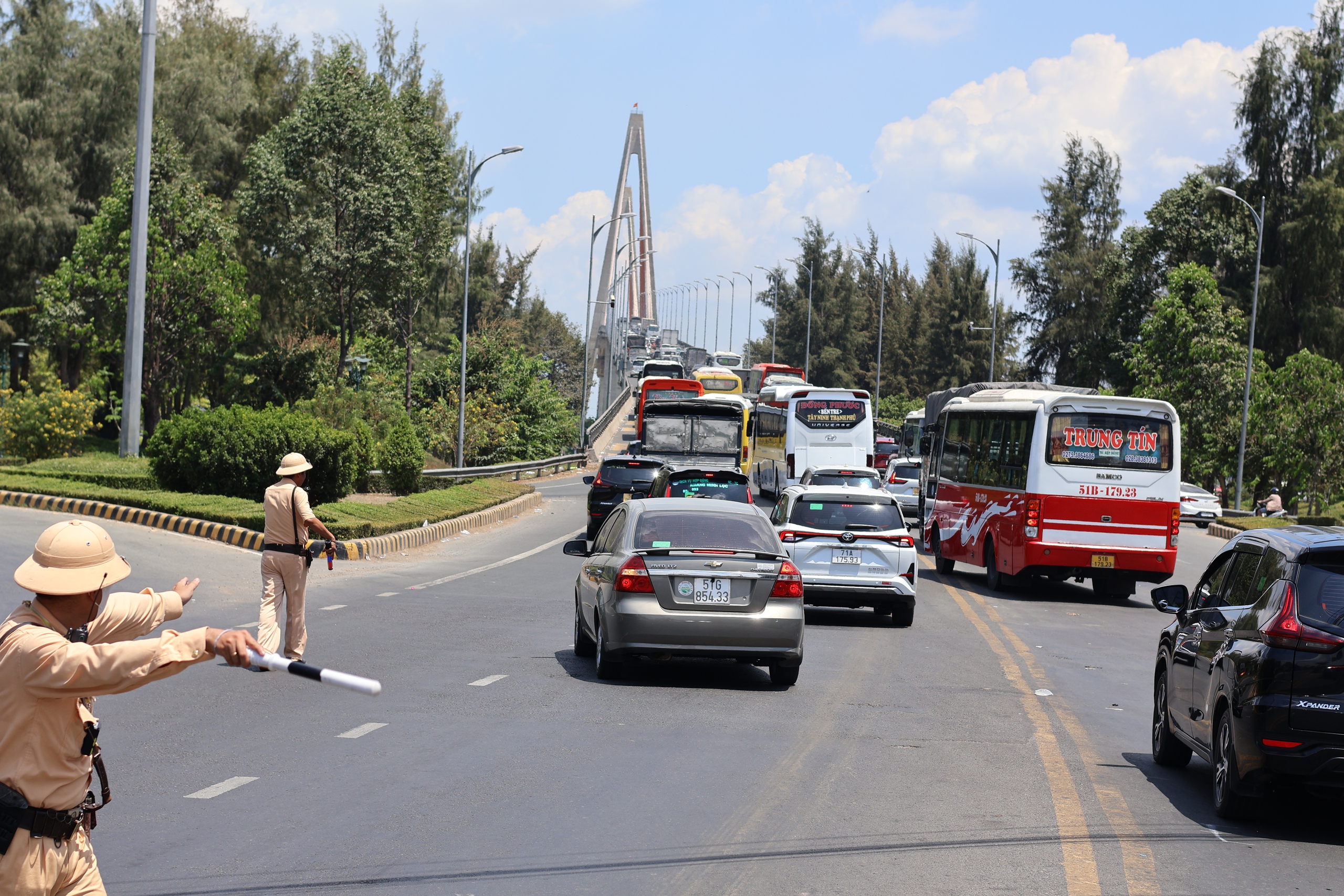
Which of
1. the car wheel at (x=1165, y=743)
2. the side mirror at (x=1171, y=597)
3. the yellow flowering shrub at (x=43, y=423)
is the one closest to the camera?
the side mirror at (x=1171, y=597)

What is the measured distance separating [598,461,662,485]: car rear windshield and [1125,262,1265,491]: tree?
120 ft

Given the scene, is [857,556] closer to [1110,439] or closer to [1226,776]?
[1110,439]

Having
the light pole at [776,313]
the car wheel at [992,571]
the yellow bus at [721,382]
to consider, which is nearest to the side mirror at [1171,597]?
the car wheel at [992,571]

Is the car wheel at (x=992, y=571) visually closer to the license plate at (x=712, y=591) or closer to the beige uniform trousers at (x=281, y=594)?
the license plate at (x=712, y=591)

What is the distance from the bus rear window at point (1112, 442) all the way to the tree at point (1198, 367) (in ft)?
127

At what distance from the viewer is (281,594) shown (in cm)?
1225

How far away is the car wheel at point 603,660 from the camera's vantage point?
11773 millimetres

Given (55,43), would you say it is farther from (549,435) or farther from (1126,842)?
(1126,842)

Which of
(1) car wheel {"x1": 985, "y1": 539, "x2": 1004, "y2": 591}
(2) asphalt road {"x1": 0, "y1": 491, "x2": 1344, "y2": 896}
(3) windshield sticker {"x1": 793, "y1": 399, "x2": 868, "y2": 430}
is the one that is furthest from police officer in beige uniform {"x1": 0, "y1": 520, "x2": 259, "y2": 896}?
(3) windshield sticker {"x1": 793, "y1": 399, "x2": 868, "y2": 430}

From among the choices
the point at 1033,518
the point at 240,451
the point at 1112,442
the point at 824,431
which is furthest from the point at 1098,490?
the point at 824,431

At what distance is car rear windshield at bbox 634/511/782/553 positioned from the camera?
12.0 metres

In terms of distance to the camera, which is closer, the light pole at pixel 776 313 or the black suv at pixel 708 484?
the black suv at pixel 708 484

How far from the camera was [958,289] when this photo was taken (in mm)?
107312

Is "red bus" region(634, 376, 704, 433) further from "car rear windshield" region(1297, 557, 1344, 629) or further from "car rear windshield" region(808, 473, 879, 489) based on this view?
"car rear windshield" region(1297, 557, 1344, 629)
